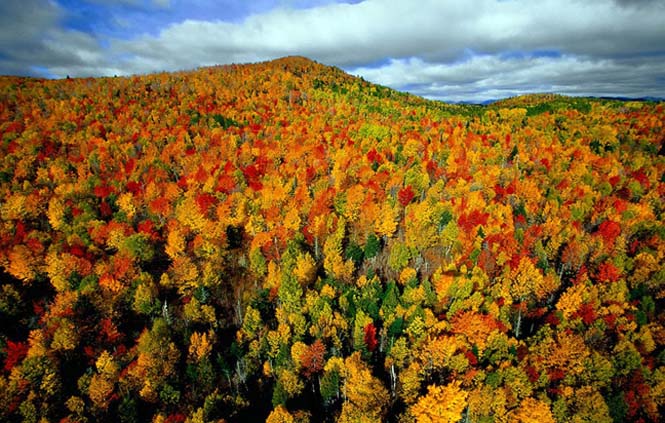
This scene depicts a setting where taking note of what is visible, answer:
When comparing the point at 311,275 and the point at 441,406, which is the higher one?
the point at 311,275

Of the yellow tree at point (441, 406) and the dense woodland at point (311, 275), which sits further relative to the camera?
the dense woodland at point (311, 275)

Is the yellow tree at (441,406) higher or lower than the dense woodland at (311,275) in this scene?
lower

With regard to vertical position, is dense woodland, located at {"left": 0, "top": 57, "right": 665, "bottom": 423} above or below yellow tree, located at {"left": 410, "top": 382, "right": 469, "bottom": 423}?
above

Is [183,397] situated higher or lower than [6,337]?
lower

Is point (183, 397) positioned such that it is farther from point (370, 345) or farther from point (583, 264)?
point (583, 264)

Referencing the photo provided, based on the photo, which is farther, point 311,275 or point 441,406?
point 311,275

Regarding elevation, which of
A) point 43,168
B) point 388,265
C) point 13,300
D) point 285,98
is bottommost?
point 388,265

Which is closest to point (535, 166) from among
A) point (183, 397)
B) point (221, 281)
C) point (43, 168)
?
point (221, 281)

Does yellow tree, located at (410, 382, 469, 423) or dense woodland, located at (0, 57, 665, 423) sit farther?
dense woodland, located at (0, 57, 665, 423)
